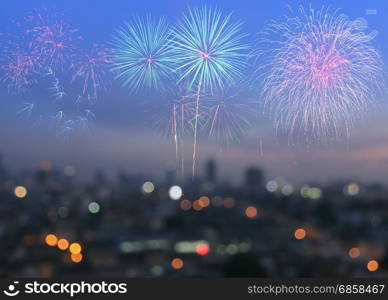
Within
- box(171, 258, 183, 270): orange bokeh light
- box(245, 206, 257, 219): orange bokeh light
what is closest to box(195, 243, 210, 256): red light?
box(171, 258, 183, 270): orange bokeh light

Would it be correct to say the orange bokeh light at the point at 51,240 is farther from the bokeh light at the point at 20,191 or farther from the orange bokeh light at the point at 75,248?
the bokeh light at the point at 20,191

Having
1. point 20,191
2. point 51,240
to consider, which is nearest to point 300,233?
point 51,240

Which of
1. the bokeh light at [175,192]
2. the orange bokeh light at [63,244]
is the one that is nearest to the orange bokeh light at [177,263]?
the bokeh light at [175,192]

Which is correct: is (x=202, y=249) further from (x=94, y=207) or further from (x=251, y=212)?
(x=94, y=207)

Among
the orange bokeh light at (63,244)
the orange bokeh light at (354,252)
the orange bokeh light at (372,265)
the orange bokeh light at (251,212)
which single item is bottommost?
the orange bokeh light at (372,265)

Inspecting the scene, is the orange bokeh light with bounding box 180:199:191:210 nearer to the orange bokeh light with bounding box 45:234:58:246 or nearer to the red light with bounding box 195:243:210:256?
the red light with bounding box 195:243:210:256
